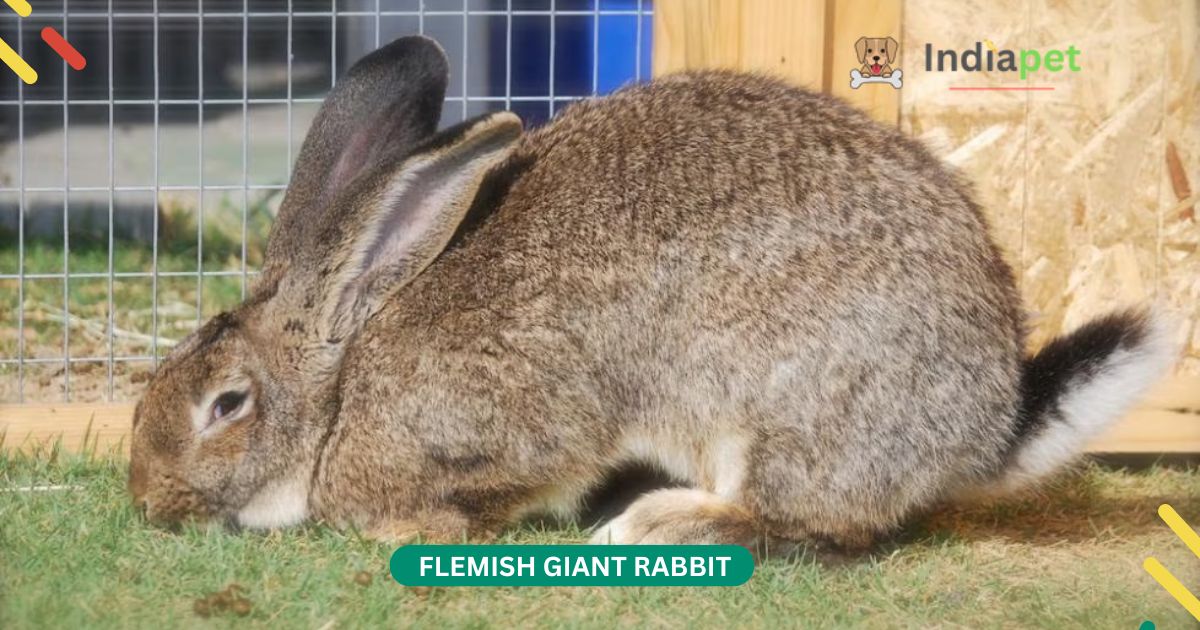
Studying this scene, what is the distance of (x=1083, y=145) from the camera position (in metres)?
4.14

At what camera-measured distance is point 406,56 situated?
148 inches

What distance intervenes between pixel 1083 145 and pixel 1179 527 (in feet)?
3.30

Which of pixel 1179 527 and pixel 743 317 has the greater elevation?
pixel 743 317

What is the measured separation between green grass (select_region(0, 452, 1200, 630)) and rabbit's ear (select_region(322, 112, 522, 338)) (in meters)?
0.54

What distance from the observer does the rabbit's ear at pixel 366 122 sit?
376cm

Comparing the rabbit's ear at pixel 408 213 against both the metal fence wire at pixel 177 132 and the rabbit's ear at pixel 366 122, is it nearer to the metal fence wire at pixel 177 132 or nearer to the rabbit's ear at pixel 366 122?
the rabbit's ear at pixel 366 122

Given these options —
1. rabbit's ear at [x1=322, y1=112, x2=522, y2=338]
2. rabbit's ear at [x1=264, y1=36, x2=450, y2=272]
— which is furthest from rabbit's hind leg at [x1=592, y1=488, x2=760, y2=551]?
rabbit's ear at [x1=264, y1=36, x2=450, y2=272]

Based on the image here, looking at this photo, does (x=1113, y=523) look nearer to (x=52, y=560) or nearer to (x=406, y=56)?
(x=406, y=56)

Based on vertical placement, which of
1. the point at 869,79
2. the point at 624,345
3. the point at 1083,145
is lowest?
the point at 624,345

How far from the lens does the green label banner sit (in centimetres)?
326

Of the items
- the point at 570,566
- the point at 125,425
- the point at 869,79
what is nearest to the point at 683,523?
the point at 570,566

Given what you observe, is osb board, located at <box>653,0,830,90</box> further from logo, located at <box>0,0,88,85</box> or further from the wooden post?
logo, located at <box>0,0,88,85</box>

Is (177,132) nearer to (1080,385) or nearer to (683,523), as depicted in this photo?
(683,523)

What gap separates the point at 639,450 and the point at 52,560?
1.27 metres
